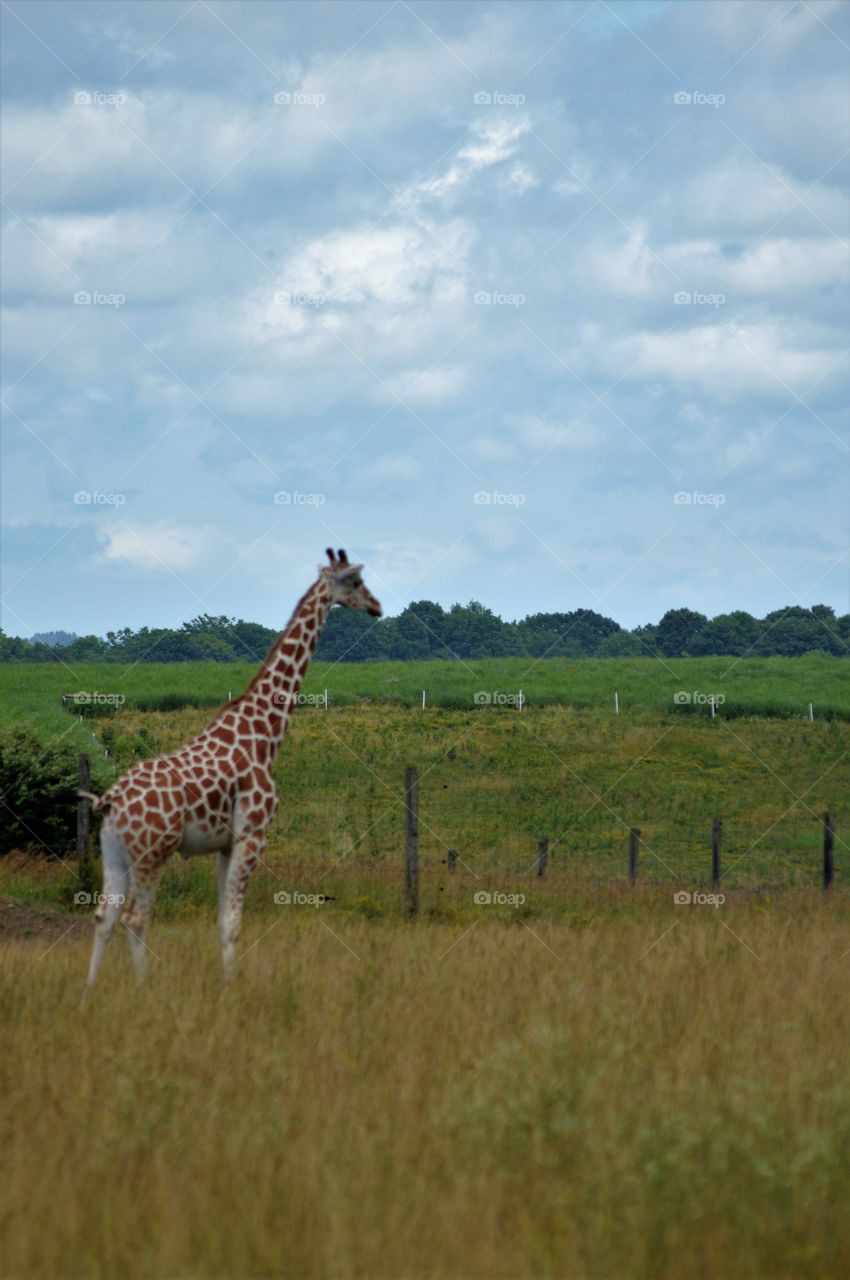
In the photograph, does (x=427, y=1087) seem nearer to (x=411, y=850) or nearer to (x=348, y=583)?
(x=348, y=583)

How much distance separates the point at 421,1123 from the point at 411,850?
39.1ft

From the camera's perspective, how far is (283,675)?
12047mm

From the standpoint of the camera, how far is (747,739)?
2012 inches

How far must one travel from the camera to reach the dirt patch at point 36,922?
1627 centimetres

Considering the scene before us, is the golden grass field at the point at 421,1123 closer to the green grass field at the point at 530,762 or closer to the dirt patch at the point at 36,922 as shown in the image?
the dirt patch at the point at 36,922

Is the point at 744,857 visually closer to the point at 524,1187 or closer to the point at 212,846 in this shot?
the point at 212,846

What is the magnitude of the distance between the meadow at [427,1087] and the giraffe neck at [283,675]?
2.02 m

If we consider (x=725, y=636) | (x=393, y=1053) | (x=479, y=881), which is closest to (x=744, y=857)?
(x=479, y=881)

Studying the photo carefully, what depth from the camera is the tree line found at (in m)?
93.4

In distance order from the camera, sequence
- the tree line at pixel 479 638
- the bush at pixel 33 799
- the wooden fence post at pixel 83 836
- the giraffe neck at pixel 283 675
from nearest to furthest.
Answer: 1. the giraffe neck at pixel 283 675
2. the wooden fence post at pixel 83 836
3. the bush at pixel 33 799
4. the tree line at pixel 479 638
